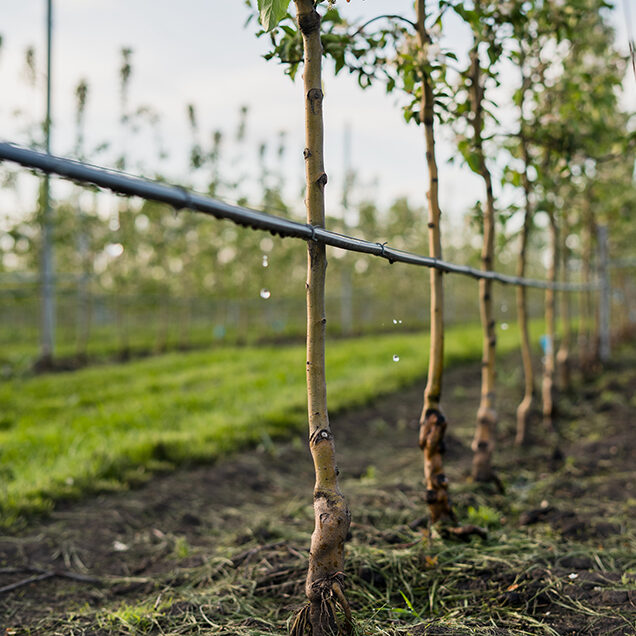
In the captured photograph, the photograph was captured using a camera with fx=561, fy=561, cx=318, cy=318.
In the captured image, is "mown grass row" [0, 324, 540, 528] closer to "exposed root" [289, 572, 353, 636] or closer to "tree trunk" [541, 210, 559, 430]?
"tree trunk" [541, 210, 559, 430]

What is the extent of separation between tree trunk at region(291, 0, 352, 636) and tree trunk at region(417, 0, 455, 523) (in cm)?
100

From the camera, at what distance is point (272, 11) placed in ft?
5.17

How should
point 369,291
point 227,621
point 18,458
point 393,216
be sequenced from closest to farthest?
point 227,621 → point 18,458 → point 393,216 → point 369,291

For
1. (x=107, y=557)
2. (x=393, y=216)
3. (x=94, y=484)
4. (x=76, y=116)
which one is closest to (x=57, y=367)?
(x=76, y=116)

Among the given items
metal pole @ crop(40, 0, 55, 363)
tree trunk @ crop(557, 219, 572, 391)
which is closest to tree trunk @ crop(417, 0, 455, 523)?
tree trunk @ crop(557, 219, 572, 391)

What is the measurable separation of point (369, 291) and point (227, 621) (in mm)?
22122

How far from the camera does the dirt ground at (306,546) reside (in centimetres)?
199

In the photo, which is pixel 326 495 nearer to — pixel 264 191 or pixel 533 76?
pixel 533 76

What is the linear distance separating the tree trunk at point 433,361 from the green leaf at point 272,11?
1.20 meters

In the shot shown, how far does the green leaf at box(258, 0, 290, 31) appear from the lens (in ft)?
5.14

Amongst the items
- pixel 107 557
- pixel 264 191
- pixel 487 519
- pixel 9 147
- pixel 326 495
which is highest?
pixel 264 191

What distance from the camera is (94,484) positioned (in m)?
3.79

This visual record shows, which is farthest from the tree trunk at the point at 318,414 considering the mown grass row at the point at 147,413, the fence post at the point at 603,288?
the fence post at the point at 603,288

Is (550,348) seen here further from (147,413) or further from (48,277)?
(48,277)
